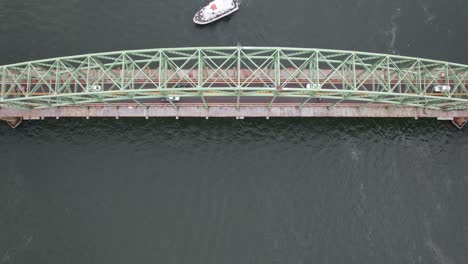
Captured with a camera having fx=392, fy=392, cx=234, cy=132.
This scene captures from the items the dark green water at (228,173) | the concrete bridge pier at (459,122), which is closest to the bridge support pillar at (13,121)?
the dark green water at (228,173)

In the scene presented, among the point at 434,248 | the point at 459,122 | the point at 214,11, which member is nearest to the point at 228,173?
the point at 214,11

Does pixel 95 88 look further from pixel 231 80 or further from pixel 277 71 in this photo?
pixel 277 71

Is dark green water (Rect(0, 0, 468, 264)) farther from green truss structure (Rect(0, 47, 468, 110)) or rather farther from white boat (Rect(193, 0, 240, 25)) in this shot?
green truss structure (Rect(0, 47, 468, 110))

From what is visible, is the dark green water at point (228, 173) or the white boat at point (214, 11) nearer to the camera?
the dark green water at point (228, 173)

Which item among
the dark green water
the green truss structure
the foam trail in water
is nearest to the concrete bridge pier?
the dark green water

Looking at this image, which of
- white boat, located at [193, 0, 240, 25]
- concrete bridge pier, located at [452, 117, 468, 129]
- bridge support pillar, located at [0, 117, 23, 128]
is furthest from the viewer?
white boat, located at [193, 0, 240, 25]

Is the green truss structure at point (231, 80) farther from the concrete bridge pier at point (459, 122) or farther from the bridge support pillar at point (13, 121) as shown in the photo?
the concrete bridge pier at point (459, 122)
